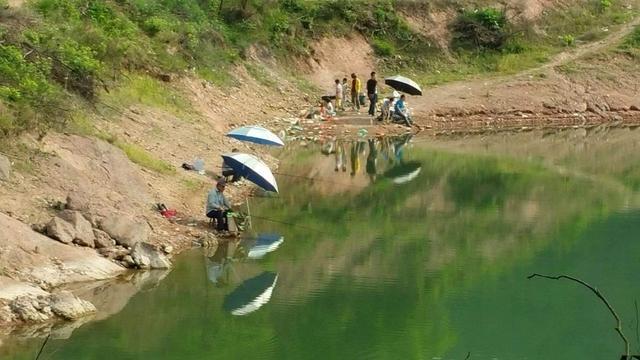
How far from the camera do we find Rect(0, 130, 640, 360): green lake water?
52.3 ft

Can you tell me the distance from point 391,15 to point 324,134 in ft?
33.3

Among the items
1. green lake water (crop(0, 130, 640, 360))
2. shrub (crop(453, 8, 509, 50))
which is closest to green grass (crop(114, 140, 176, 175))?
green lake water (crop(0, 130, 640, 360))

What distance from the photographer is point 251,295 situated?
1830 cm

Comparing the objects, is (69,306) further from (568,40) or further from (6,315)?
(568,40)

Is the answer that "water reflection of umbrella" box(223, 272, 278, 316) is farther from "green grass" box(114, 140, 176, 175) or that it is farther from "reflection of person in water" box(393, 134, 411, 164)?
"reflection of person in water" box(393, 134, 411, 164)

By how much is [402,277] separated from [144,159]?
700cm

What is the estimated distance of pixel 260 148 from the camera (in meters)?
30.6

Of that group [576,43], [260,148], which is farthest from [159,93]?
[576,43]

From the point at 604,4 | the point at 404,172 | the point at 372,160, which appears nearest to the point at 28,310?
the point at 404,172

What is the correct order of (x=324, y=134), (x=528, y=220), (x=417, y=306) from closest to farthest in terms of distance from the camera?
(x=417, y=306) < (x=528, y=220) < (x=324, y=134)

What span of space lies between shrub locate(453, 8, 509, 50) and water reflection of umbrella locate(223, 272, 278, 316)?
26537mm

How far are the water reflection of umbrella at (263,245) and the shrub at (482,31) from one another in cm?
2400

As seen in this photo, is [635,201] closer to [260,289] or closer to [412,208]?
[412,208]

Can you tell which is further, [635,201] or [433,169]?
[433,169]
